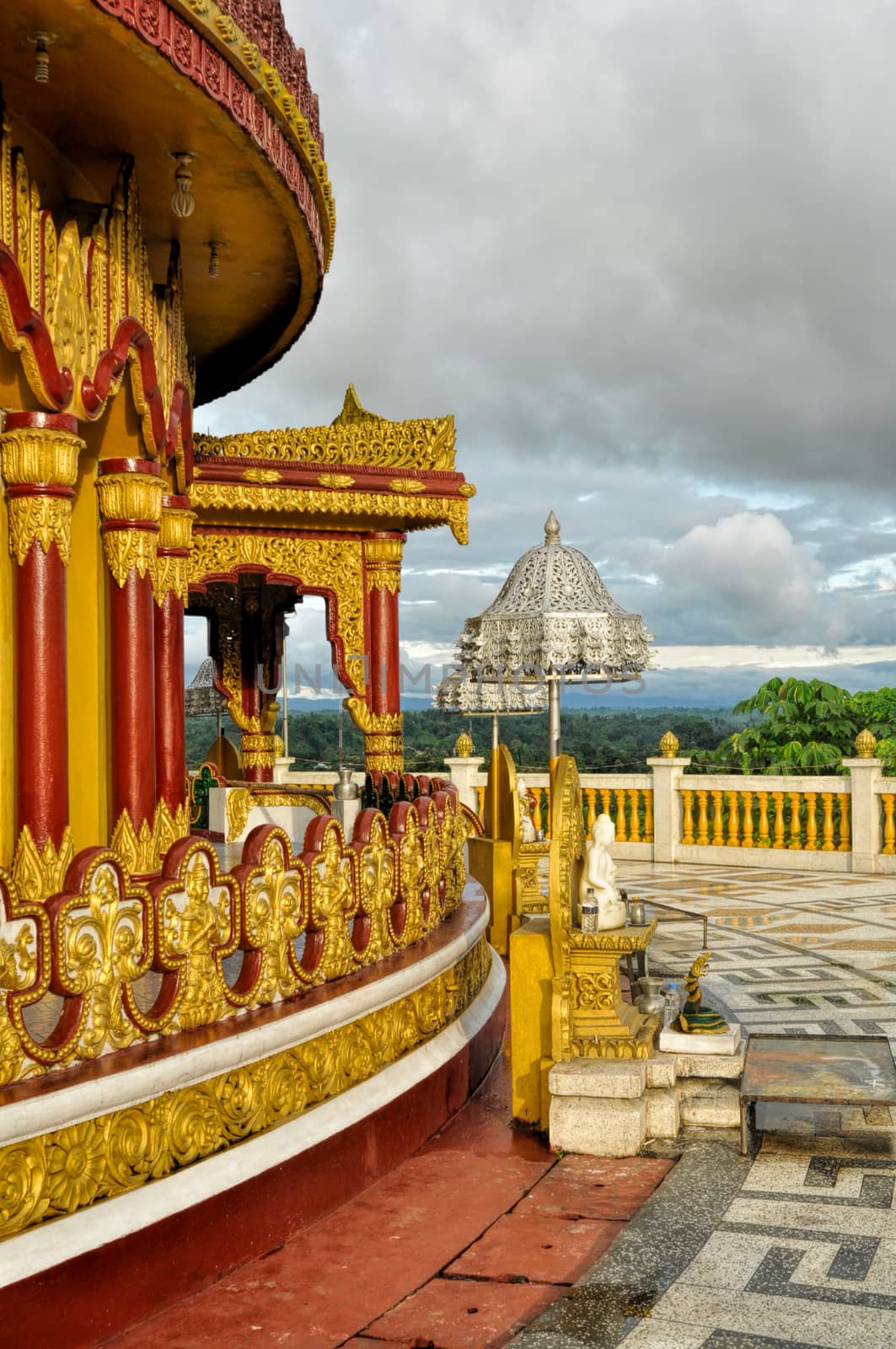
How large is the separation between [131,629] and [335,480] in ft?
13.2

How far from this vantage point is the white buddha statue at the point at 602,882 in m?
5.38

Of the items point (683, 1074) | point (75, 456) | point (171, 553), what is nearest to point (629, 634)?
point (171, 553)

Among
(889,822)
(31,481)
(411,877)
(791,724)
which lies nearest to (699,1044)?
(411,877)

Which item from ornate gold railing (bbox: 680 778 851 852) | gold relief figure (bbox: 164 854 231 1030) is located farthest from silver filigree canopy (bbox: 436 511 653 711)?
gold relief figure (bbox: 164 854 231 1030)

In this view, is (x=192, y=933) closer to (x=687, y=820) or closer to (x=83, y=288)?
(x=83, y=288)

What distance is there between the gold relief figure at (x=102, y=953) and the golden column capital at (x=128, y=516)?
2321 millimetres

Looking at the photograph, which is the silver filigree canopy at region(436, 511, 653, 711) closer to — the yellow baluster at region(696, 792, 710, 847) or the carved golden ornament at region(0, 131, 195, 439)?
the yellow baluster at region(696, 792, 710, 847)

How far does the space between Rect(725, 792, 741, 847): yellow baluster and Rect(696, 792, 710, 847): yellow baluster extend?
26 centimetres

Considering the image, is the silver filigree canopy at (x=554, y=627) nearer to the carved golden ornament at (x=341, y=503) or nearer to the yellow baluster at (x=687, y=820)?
the carved golden ornament at (x=341, y=503)

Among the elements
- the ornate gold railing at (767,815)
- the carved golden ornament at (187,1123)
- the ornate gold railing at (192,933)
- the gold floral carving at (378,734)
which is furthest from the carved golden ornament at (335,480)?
the ornate gold railing at (767,815)

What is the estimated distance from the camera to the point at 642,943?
17.1 feet

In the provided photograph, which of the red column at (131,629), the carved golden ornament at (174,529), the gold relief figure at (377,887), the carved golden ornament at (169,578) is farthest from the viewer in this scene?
the carved golden ornament at (174,529)

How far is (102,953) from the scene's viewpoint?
3.44m

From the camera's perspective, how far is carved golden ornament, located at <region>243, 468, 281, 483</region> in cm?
901
